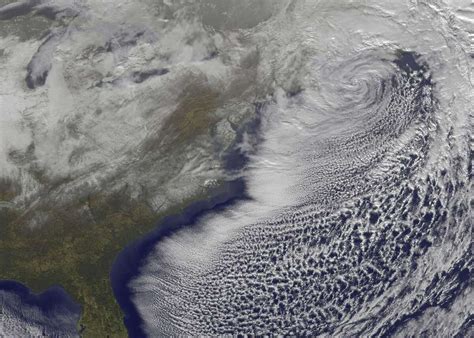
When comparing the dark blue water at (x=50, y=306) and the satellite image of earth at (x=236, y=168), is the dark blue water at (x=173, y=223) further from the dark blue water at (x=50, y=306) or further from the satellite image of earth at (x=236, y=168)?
the dark blue water at (x=50, y=306)

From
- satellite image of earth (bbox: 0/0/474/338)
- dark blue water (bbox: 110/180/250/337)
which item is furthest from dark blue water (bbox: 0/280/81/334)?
dark blue water (bbox: 110/180/250/337)

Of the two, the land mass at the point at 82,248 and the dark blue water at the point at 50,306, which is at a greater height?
the land mass at the point at 82,248

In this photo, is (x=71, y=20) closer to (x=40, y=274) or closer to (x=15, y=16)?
(x=15, y=16)

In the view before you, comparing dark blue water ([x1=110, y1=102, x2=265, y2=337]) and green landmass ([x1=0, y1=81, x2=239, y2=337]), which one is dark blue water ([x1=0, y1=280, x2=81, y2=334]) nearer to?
green landmass ([x1=0, y1=81, x2=239, y2=337])

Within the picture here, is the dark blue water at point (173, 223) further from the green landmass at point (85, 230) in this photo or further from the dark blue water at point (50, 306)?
the dark blue water at point (50, 306)

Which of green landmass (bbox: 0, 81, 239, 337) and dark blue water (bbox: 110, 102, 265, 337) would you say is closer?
green landmass (bbox: 0, 81, 239, 337)

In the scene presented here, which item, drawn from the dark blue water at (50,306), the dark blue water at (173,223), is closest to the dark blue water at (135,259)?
the dark blue water at (173,223)

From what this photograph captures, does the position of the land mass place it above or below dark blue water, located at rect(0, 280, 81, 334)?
above

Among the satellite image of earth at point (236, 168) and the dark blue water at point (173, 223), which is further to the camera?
the dark blue water at point (173, 223)

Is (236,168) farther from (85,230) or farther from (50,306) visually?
(50,306)

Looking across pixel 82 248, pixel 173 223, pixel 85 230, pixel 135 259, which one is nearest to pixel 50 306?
pixel 82 248
